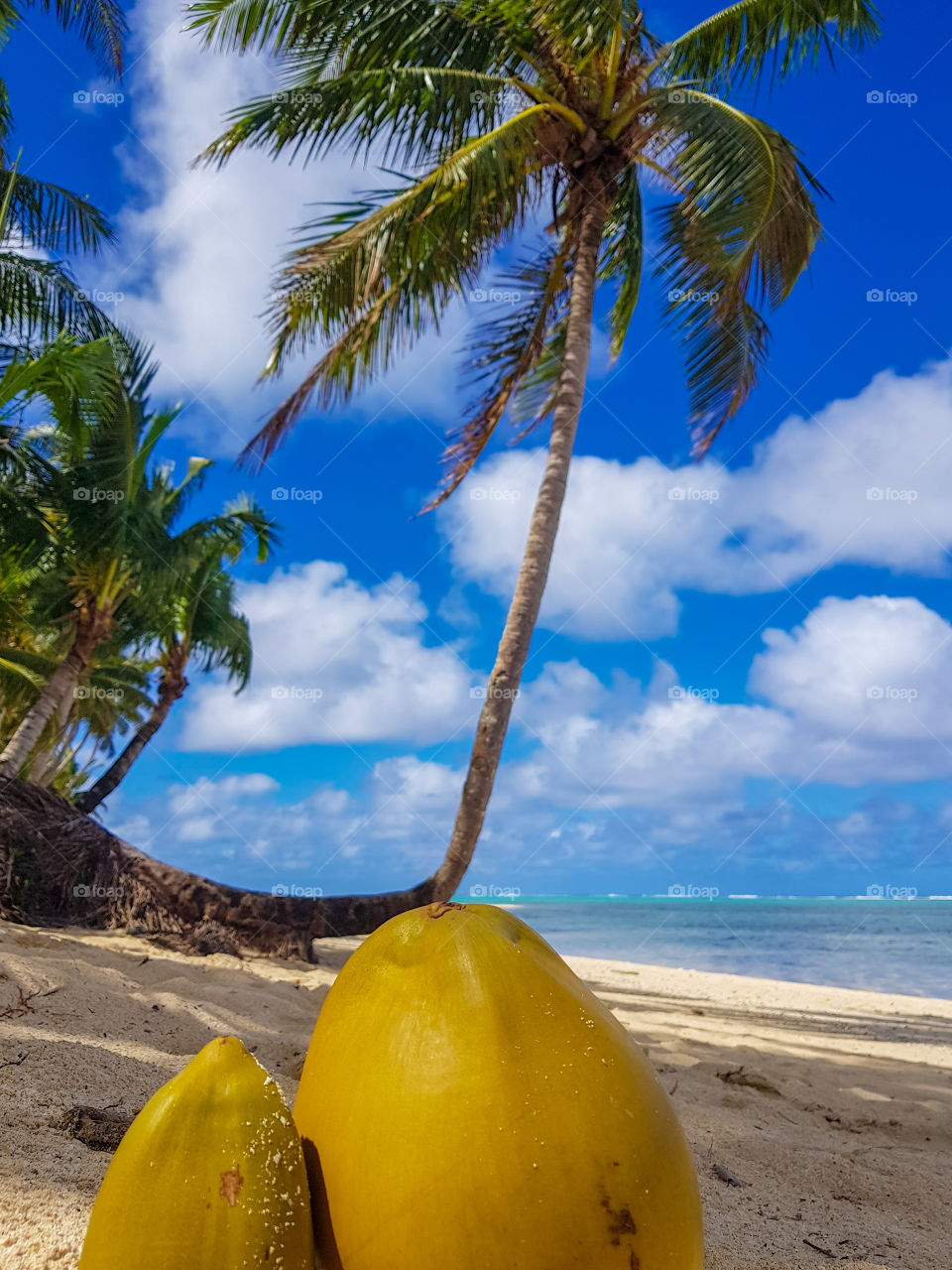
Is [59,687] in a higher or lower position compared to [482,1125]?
higher

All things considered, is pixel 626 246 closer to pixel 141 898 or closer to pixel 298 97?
pixel 298 97

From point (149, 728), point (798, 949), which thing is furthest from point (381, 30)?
point (798, 949)

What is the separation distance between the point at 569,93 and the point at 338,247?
2666 millimetres

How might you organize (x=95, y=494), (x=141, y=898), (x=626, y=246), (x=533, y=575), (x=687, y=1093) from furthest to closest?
(x=95, y=494)
(x=626, y=246)
(x=533, y=575)
(x=141, y=898)
(x=687, y=1093)

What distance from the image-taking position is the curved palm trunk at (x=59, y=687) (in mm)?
10047

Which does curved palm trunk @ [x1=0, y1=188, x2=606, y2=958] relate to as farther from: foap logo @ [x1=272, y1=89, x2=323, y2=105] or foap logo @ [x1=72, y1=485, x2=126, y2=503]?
foap logo @ [x1=72, y1=485, x2=126, y2=503]

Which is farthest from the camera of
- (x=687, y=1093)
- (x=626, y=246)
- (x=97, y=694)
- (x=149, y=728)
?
(x=97, y=694)

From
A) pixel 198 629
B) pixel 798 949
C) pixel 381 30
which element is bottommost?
pixel 798 949

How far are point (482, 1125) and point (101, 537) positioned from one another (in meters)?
11.9

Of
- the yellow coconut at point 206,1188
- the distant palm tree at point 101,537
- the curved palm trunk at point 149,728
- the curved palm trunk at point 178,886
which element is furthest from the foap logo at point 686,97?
the curved palm trunk at point 149,728

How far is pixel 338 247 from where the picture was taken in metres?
6.72

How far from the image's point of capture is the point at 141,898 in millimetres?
5000

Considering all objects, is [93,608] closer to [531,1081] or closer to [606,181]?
[606,181]

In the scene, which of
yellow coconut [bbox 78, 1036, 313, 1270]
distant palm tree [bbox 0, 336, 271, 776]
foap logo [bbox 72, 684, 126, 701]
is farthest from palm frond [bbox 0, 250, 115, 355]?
yellow coconut [bbox 78, 1036, 313, 1270]
